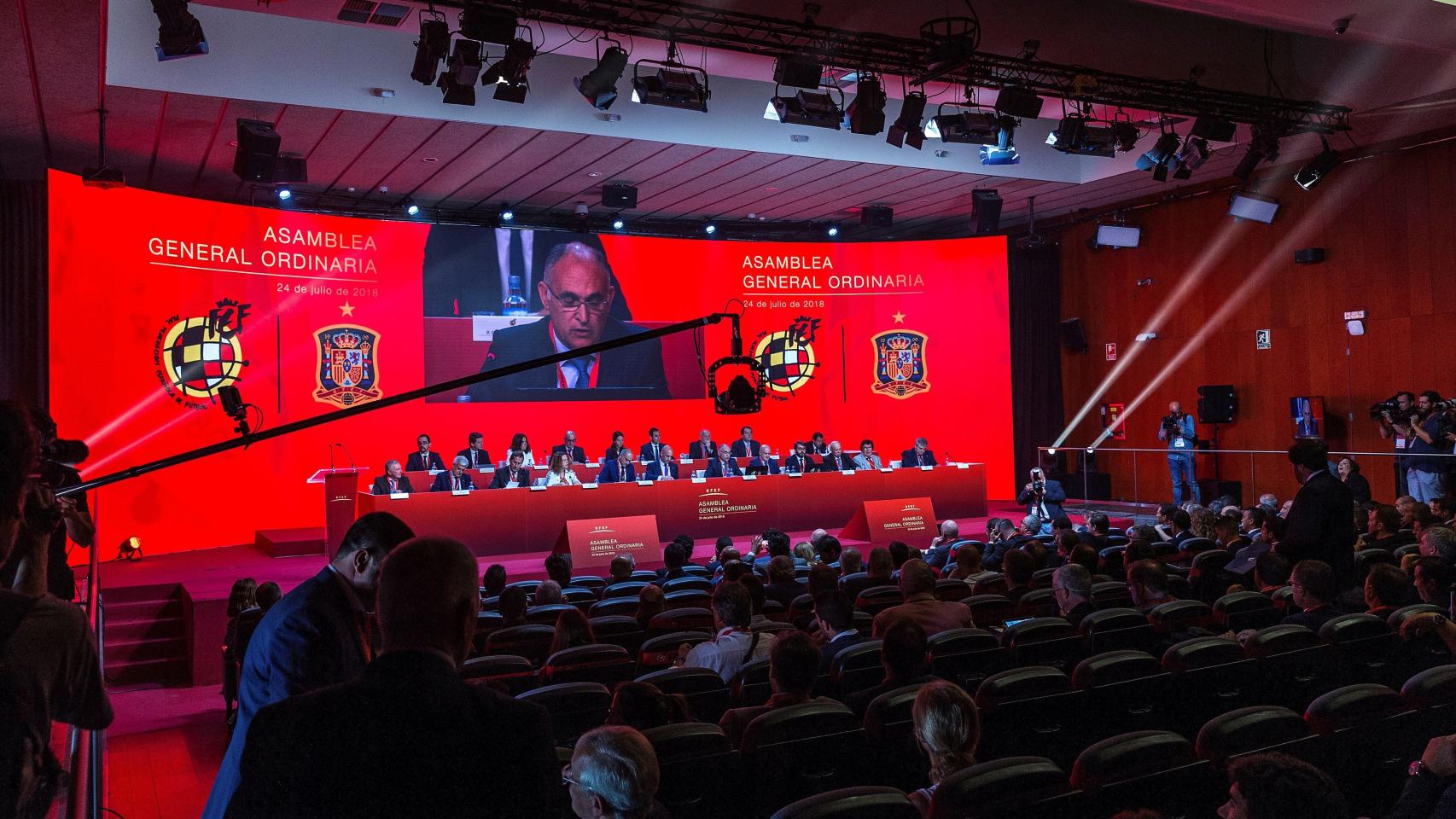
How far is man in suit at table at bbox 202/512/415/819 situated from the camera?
188cm

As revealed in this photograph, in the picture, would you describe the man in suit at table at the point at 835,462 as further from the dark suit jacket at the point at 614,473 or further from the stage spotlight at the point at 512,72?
the stage spotlight at the point at 512,72

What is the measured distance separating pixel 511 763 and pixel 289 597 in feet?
2.93

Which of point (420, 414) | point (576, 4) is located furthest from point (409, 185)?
Answer: point (576, 4)

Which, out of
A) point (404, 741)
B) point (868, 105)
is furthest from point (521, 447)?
point (404, 741)

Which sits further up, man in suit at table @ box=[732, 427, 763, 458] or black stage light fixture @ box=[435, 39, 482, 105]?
black stage light fixture @ box=[435, 39, 482, 105]

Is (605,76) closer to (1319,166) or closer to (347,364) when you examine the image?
(347,364)

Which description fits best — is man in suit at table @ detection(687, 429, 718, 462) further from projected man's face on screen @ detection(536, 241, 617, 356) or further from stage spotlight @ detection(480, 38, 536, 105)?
stage spotlight @ detection(480, 38, 536, 105)


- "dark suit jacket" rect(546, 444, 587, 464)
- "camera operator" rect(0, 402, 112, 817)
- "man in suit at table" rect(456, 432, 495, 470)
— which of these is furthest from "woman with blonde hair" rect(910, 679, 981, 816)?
"dark suit jacket" rect(546, 444, 587, 464)

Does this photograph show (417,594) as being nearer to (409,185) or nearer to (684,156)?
(684,156)

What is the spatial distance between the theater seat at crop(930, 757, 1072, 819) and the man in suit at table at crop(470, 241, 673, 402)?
10572 millimetres

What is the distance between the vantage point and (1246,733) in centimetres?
271

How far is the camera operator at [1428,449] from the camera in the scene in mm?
9734

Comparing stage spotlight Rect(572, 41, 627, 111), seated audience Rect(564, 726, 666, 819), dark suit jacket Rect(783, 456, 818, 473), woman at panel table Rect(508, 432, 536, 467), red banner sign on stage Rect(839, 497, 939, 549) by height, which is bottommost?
red banner sign on stage Rect(839, 497, 939, 549)

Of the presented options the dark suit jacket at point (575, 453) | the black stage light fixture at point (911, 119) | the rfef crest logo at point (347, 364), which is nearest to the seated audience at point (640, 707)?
the black stage light fixture at point (911, 119)
